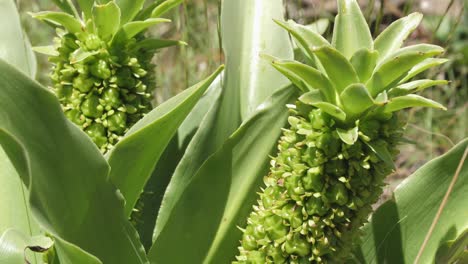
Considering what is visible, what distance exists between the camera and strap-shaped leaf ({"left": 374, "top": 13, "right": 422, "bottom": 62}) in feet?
4.12

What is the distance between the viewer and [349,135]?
1.15 meters

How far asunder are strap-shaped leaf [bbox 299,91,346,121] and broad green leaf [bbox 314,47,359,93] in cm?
4

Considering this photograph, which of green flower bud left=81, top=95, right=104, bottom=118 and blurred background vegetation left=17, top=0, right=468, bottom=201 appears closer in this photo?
green flower bud left=81, top=95, right=104, bottom=118

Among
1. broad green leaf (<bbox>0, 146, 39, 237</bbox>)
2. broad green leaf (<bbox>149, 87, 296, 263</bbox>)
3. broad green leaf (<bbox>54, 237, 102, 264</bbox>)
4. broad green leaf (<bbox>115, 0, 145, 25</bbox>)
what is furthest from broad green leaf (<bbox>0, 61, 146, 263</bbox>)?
broad green leaf (<bbox>115, 0, 145, 25</bbox>)

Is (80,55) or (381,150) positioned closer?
(381,150)

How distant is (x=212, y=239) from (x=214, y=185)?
11 centimetres

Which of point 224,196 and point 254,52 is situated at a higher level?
point 254,52

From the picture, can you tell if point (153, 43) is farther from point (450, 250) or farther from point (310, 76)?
point (450, 250)

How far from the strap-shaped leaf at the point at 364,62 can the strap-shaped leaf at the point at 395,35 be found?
77 millimetres

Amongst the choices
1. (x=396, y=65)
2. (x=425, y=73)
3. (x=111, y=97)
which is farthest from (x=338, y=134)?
(x=425, y=73)

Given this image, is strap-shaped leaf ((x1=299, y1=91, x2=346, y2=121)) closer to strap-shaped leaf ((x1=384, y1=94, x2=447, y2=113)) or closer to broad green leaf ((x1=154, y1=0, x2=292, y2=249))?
strap-shaped leaf ((x1=384, y1=94, x2=447, y2=113))

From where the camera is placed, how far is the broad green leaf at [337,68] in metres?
1.14

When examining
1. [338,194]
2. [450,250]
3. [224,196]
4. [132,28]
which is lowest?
[450,250]

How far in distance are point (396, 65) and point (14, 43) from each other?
907 millimetres
